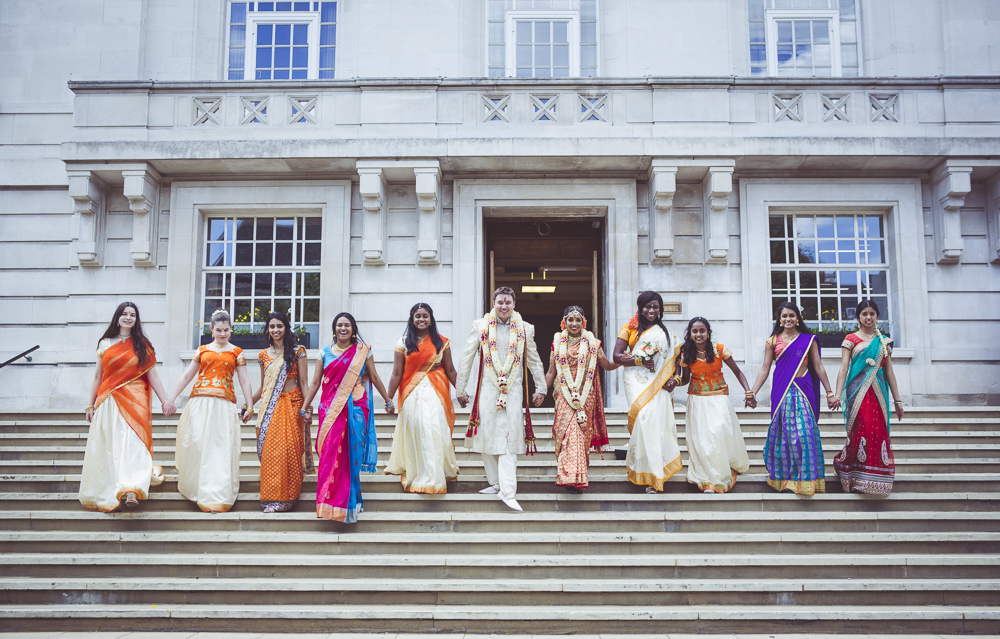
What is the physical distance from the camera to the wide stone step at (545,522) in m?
5.98

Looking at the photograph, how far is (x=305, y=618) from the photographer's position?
5066 millimetres

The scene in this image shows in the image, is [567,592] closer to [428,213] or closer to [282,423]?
[282,423]

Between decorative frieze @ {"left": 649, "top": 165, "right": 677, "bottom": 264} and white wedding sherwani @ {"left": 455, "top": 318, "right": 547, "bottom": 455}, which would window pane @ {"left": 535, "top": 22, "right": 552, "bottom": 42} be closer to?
decorative frieze @ {"left": 649, "top": 165, "right": 677, "bottom": 264}

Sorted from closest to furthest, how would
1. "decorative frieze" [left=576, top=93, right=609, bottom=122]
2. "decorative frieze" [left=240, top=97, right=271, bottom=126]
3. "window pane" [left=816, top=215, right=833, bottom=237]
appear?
1. "decorative frieze" [left=576, top=93, right=609, bottom=122]
2. "decorative frieze" [left=240, top=97, right=271, bottom=126]
3. "window pane" [left=816, top=215, right=833, bottom=237]

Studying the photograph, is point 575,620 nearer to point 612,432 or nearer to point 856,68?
point 612,432

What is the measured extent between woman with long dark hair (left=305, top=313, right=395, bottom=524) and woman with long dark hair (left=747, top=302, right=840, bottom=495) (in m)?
3.71

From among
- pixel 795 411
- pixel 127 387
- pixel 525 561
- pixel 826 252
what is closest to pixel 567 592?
pixel 525 561

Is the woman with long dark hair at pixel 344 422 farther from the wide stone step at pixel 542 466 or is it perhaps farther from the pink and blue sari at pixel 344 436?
the wide stone step at pixel 542 466

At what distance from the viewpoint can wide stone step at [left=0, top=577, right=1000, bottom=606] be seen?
525 cm

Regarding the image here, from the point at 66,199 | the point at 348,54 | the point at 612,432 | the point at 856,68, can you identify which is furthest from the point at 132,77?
the point at 856,68

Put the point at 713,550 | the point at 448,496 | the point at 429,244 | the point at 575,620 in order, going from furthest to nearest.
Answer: the point at 429,244 < the point at 448,496 < the point at 713,550 < the point at 575,620

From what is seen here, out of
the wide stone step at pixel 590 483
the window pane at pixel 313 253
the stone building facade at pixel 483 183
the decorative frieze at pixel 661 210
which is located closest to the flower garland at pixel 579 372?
the wide stone step at pixel 590 483

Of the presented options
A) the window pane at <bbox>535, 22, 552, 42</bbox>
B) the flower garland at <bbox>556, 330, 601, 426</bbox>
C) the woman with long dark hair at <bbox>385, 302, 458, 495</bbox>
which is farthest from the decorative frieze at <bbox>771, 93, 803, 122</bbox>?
the woman with long dark hair at <bbox>385, 302, 458, 495</bbox>

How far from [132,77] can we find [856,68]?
1177cm
